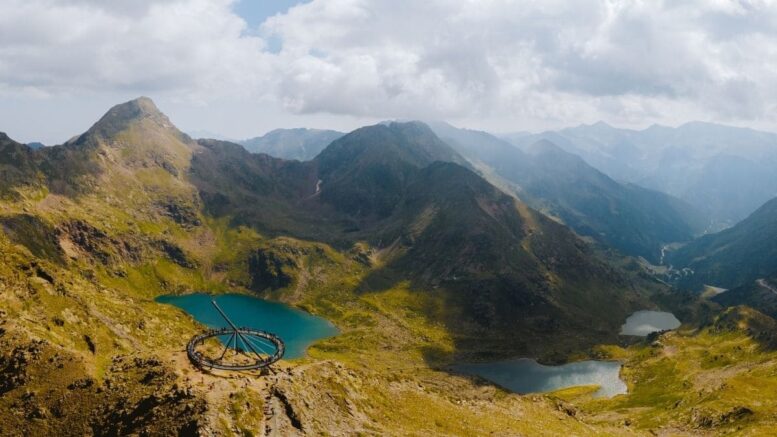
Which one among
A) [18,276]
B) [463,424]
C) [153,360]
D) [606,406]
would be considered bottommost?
[606,406]

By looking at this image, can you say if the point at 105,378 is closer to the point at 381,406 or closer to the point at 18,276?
the point at 381,406

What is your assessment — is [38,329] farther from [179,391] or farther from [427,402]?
[427,402]

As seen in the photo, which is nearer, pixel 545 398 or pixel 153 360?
pixel 153 360

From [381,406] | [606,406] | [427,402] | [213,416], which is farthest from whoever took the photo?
[606,406]

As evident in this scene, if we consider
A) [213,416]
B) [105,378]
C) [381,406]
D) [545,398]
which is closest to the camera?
[213,416]

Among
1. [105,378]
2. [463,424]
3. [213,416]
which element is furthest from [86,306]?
[463,424]

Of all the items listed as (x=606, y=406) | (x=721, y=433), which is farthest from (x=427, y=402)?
(x=606, y=406)

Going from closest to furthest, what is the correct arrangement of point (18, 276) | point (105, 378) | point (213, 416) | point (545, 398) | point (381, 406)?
point (213, 416)
point (105, 378)
point (381, 406)
point (18, 276)
point (545, 398)

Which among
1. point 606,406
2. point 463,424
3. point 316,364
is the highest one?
point 316,364

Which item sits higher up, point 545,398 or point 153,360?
point 153,360
